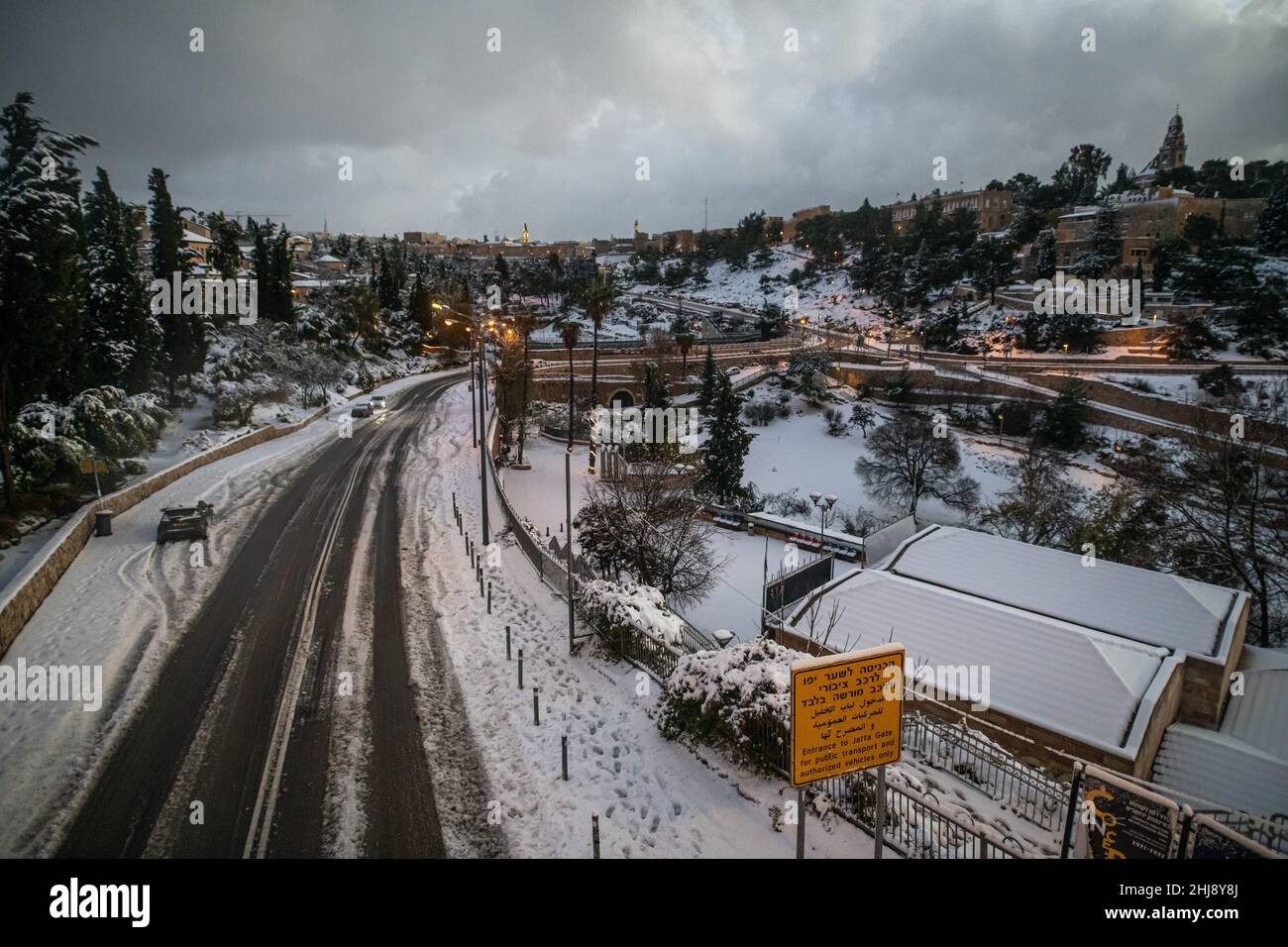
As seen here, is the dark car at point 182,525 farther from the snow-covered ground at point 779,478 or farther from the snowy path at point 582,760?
the snow-covered ground at point 779,478

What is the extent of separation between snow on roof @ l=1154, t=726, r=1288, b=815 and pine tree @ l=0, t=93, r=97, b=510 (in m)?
30.8

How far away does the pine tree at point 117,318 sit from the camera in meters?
30.0

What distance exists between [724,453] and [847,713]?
113 ft

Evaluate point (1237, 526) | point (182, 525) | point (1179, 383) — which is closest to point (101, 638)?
point (182, 525)

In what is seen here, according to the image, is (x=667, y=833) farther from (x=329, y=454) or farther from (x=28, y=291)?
(x=329, y=454)

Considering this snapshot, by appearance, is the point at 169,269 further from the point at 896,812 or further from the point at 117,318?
the point at 896,812

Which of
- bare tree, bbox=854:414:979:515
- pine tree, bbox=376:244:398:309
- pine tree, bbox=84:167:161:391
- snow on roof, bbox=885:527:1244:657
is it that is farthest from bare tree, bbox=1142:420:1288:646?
pine tree, bbox=376:244:398:309

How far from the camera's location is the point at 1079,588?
19.4m

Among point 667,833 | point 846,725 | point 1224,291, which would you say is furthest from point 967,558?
point 1224,291

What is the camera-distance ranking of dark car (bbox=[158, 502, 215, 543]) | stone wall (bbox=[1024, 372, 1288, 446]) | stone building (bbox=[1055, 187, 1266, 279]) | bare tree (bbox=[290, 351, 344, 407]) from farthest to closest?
stone building (bbox=[1055, 187, 1266, 279]), bare tree (bbox=[290, 351, 344, 407]), stone wall (bbox=[1024, 372, 1288, 446]), dark car (bbox=[158, 502, 215, 543])

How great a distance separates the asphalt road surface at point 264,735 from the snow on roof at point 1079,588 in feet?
56.6

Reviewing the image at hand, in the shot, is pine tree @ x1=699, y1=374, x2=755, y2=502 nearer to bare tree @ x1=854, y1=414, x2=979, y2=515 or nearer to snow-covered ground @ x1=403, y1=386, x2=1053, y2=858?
bare tree @ x1=854, y1=414, x2=979, y2=515

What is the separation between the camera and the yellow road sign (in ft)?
15.5

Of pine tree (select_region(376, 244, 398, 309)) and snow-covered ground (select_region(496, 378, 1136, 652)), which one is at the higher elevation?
pine tree (select_region(376, 244, 398, 309))
